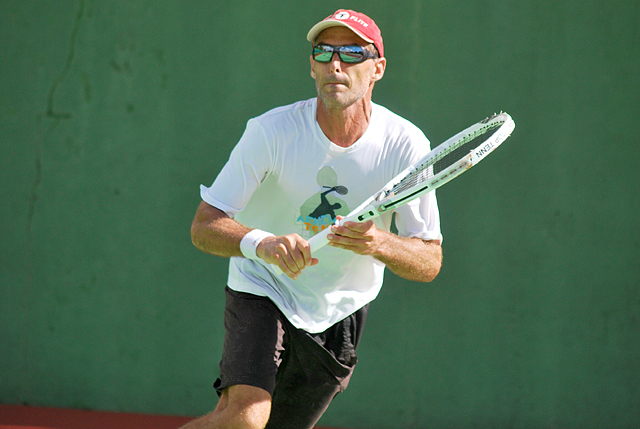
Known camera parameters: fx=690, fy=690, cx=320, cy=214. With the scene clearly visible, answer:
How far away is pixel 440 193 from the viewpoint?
13.7 feet

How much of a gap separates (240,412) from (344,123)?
1.20m

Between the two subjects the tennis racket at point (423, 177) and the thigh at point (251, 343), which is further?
the thigh at point (251, 343)

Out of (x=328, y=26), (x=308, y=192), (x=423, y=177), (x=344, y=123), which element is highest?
(x=328, y=26)

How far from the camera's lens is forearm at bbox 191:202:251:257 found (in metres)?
2.57

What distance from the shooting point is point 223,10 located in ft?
13.6

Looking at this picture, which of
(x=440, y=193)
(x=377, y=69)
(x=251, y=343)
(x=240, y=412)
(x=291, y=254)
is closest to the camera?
(x=291, y=254)

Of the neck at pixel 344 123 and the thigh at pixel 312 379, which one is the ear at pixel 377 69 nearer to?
the neck at pixel 344 123

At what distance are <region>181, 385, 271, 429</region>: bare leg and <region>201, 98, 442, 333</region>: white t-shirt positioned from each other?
1.15 ft

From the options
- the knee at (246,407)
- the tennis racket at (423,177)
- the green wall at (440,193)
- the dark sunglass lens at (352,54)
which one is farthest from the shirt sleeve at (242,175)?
the green wall at (440,193)

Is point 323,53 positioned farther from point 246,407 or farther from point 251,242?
point 246,407

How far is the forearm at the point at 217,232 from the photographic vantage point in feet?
8.43

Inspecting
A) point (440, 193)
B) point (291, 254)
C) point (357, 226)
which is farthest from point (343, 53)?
Result: point (440, 193)

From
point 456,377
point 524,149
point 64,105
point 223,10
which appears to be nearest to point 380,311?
point 456,377

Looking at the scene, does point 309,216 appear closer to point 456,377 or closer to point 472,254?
point 472,254
